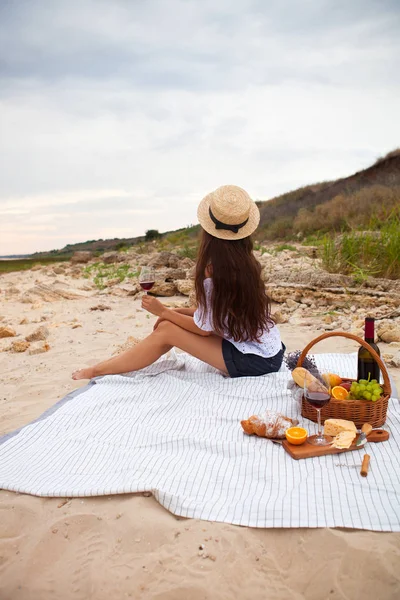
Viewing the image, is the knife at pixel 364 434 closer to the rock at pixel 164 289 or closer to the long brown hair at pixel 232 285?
the long brown hair at pixel 232 285

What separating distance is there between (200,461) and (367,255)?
545 centimetres

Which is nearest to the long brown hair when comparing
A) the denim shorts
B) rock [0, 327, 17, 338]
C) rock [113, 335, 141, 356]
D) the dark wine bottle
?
the denim shorts

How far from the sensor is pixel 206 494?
2.58 meters

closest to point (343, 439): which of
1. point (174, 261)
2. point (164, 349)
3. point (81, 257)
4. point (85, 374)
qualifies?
point (164, 349)

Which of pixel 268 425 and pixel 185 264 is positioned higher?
pixel 185 264

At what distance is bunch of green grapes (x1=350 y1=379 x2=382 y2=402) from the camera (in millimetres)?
3140

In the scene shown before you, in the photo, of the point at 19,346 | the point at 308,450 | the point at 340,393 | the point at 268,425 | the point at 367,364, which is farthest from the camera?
the point at 19,346

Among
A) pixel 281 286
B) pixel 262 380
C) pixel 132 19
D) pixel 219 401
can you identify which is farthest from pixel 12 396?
pixel 132 19

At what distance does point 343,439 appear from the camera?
291cm

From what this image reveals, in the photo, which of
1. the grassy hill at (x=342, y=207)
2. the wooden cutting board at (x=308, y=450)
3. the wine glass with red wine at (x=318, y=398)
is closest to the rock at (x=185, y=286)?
the grassy hill at (x=342, y=207)

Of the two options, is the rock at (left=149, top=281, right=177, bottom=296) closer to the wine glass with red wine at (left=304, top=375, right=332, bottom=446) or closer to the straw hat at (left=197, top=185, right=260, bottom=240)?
the straw hat at (left=197, top=185, right=260, bottom=240)

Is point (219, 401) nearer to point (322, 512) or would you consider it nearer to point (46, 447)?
point (46, 447)

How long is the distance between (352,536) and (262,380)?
75.9 inches

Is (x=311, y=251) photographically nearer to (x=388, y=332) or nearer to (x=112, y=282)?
(x=112, y=282)
